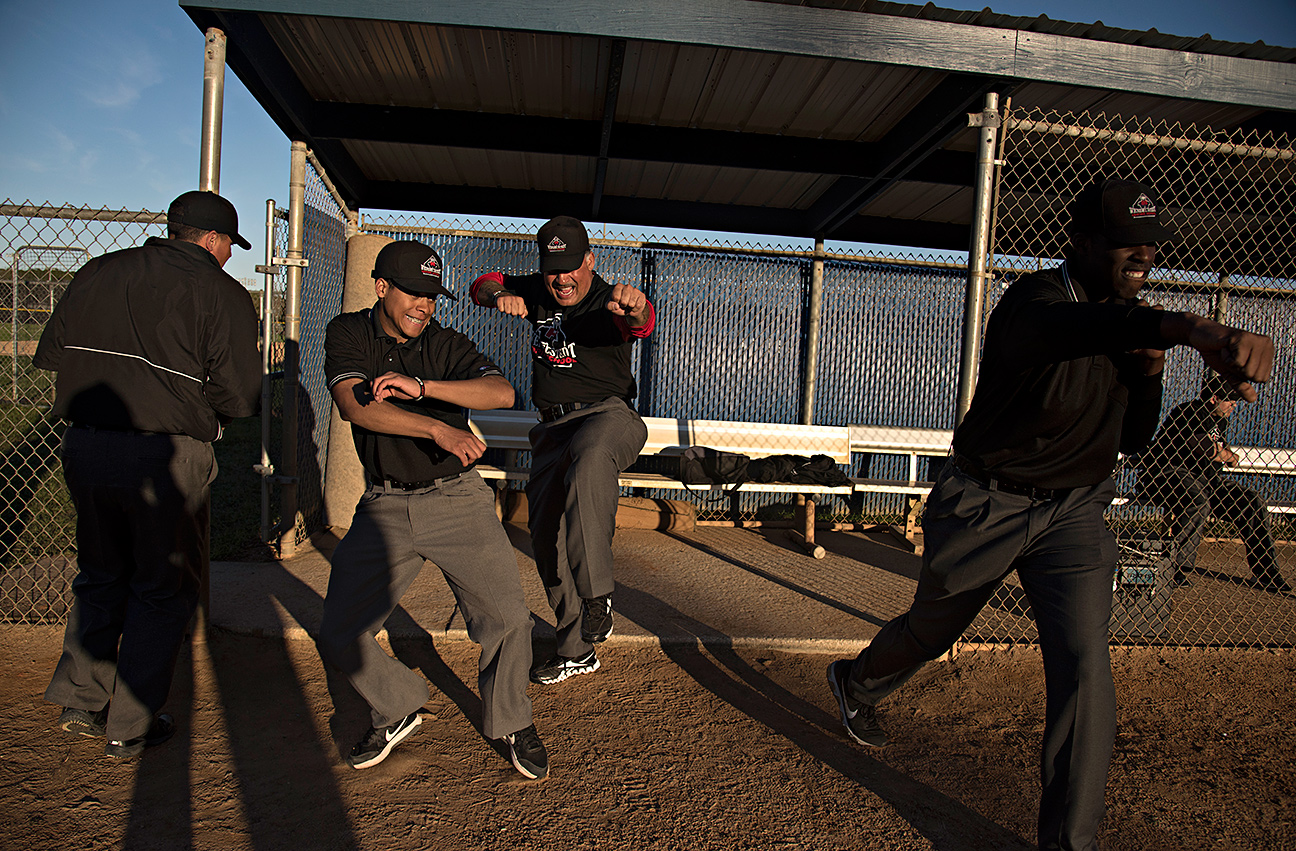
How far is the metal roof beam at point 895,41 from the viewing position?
4.44 m

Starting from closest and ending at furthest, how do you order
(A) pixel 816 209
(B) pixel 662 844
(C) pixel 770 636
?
(B) pixel 662 844 < (C) pixel 770 636 < (A) pixel 816 209

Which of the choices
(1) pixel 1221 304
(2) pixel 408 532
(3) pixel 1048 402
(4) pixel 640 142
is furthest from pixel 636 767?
(1) pixel 1221 304

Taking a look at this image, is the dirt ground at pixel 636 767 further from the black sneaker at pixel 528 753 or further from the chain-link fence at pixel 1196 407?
the chain-link fence at pixel 1196 407

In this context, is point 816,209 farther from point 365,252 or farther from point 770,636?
point 770,636

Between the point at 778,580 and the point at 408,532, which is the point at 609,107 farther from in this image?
the point at 408,532

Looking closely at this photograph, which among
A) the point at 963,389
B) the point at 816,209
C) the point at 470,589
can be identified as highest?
the point at 816,209

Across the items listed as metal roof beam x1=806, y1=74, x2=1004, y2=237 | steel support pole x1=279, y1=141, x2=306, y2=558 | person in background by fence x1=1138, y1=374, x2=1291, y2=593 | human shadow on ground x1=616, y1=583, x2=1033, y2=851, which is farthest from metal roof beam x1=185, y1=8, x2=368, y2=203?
person in background by fence x1=1138, y1=374, x2=1291, y2=593

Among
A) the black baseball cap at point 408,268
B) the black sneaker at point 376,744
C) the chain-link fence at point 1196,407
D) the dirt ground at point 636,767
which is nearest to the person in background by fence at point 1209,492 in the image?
the chain-link fence at point 1196,407

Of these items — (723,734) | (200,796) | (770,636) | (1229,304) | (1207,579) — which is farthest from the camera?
(1229,304)

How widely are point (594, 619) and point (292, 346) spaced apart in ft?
10.7

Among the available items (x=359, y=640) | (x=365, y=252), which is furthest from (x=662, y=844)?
(x=365, y=252)

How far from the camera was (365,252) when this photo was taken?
21.2 ft

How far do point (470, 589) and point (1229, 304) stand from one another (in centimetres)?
1014

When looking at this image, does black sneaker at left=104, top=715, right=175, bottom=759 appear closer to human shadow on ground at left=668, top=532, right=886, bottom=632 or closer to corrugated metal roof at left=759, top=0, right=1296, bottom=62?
human shadow on ground at left=668, top=532, right=886, bottom=632
